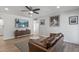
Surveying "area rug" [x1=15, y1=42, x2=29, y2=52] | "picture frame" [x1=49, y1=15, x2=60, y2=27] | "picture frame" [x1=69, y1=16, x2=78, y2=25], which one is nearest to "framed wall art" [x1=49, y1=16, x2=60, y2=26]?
"picture frame" [x1=49, y1=15, x2=60, y2=27]

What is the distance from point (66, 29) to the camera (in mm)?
4023

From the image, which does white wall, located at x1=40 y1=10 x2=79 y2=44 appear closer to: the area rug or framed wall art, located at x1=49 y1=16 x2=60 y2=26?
framed wall art, located at x1=49 y1=16 x2=60 y2=26

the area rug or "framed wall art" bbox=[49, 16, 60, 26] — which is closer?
the area rug

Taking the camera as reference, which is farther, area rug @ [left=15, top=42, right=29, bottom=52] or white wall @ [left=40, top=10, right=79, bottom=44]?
white wall @ [left=40, top=10, right=79, bottom=44]

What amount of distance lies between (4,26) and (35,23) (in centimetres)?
311

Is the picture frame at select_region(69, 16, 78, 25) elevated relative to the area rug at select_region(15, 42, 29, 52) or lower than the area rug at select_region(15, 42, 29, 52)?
elevated

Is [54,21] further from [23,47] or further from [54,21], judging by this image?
[23,47]

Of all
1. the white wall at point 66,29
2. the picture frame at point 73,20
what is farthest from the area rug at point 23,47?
the picture frame at point 73,20

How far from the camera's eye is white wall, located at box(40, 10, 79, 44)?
368 centimetres

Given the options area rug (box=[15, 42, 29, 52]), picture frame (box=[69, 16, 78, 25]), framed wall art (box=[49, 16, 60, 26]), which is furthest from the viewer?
picture frame (box=[69, 16, 78, 25])

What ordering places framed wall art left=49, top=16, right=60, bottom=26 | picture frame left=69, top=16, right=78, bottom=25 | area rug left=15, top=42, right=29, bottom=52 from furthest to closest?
picture frame left=69, top=16, right=78, bottom=25, framed wall art left=49, top=16, right=60, bottom=26, area rug left=15, top=42, right=29, bottom=52

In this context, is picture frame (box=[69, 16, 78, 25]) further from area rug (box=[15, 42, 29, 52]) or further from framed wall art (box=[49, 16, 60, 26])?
area rug (box=[15, 42, 29, 52])

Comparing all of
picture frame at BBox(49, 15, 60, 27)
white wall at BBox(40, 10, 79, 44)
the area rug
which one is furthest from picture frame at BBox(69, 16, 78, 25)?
the area rug

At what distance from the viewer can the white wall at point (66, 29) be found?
3.68m
